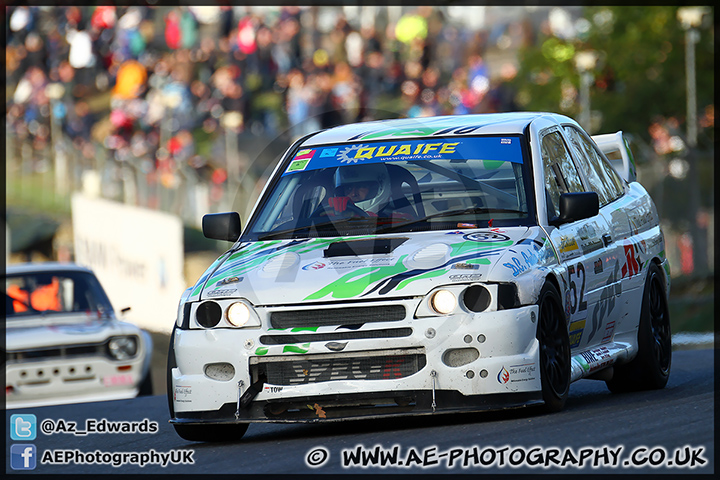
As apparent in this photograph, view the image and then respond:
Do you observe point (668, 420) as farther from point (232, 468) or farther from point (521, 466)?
point (232, 468)

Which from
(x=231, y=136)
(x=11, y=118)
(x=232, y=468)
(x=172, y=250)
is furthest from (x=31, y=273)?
(x=11, y=118)

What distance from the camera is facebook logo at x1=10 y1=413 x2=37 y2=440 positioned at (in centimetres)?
819

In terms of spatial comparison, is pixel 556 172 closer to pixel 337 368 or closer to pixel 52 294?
pixel 337 368

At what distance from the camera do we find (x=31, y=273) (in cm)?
1257

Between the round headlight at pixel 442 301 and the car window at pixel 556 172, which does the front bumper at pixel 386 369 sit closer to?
the round headlight at pixel 442 301

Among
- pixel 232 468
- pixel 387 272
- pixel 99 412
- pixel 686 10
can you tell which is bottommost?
pixel 99 412

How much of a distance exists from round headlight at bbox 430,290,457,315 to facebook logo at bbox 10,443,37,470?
232cm

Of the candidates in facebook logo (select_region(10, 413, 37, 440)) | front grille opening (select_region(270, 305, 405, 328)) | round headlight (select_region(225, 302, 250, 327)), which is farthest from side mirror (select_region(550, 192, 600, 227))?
facebook logo (select_region(10, 413, 37, 440))

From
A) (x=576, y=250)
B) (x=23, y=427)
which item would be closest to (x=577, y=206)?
(x=576, y=250)

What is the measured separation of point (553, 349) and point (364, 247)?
3.76ft

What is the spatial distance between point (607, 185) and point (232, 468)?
3850 mm

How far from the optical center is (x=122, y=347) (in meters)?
12.0

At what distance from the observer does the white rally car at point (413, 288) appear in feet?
20.6

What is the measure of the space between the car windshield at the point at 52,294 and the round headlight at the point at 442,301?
22.7 ft
